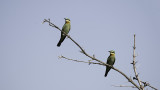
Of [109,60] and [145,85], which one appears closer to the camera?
[145,85]

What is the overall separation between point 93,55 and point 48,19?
4.41 feet

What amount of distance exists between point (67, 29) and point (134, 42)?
23.1 feet

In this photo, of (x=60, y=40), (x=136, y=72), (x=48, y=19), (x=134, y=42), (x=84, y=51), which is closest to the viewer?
(x=136, y=72)

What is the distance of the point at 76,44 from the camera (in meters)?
4.23

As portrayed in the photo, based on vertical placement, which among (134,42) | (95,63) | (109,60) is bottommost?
(95,63)

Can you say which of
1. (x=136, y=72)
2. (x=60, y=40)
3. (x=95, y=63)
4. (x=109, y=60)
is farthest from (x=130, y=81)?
(x=60, y=40)

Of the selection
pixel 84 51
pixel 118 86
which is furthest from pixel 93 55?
pixel 118 86

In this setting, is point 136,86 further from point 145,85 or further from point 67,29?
point 67,29

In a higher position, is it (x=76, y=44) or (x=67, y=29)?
(x=67, y=29)

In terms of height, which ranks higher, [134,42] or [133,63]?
[134,42]

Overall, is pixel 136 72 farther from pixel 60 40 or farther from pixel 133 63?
pixel 60 40

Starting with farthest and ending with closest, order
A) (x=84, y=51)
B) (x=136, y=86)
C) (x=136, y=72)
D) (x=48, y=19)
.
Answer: (x=48, y=19)
(x=84, y=51)
(x=136, y=72)
(x=136, y=86)

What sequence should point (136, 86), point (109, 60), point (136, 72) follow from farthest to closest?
1. point (109, 60)
2. point (136, 72)
3. point (136, 86)

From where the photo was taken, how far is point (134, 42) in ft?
12.2
